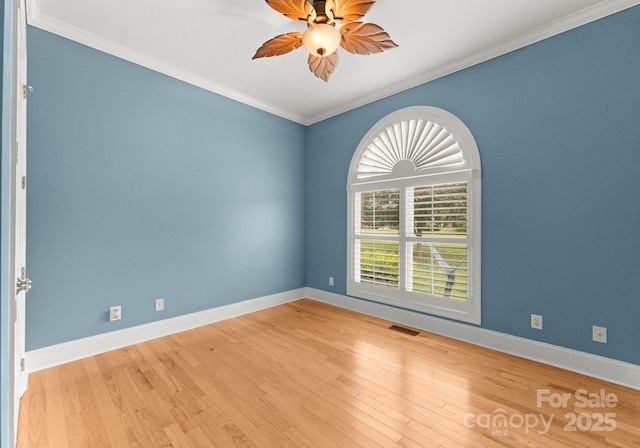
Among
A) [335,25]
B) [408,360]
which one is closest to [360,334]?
A: [408,360]

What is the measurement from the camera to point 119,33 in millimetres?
2484

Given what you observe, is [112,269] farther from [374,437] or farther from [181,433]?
[374,437]

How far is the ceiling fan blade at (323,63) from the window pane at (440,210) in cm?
164

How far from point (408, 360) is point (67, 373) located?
9.13ft

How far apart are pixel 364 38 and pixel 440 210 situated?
1843 mm

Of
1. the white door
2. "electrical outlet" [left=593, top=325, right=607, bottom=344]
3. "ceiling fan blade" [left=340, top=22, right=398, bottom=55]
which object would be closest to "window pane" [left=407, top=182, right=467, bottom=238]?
"electrical outlet" [left=593, top=325, right=607, bottom=344]

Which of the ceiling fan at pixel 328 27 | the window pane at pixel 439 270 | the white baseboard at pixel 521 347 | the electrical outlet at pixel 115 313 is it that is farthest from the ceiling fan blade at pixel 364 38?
the electrical outlet at pixel 115 313

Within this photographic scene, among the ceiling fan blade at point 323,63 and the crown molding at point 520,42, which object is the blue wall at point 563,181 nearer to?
the crown molding at point 520,42

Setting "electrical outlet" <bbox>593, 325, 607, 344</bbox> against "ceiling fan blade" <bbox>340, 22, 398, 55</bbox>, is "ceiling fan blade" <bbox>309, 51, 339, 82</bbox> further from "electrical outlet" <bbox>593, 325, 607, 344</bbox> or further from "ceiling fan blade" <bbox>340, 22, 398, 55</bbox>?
"electrical outlet" <bbox>593, 325, 607, 344</bbox>

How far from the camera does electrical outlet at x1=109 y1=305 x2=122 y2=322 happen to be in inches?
103

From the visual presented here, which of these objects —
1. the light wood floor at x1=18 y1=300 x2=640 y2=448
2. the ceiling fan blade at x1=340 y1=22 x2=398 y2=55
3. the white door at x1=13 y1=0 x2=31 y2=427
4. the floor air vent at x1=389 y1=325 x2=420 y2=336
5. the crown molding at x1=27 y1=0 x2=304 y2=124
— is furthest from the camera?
the floor air vent at x1=389 y1=325 x2=420 y2=336

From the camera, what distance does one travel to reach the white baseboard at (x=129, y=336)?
2283 mm

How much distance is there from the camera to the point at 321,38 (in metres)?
1.92

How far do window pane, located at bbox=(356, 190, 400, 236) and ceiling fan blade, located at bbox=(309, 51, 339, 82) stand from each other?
5.42 feet
